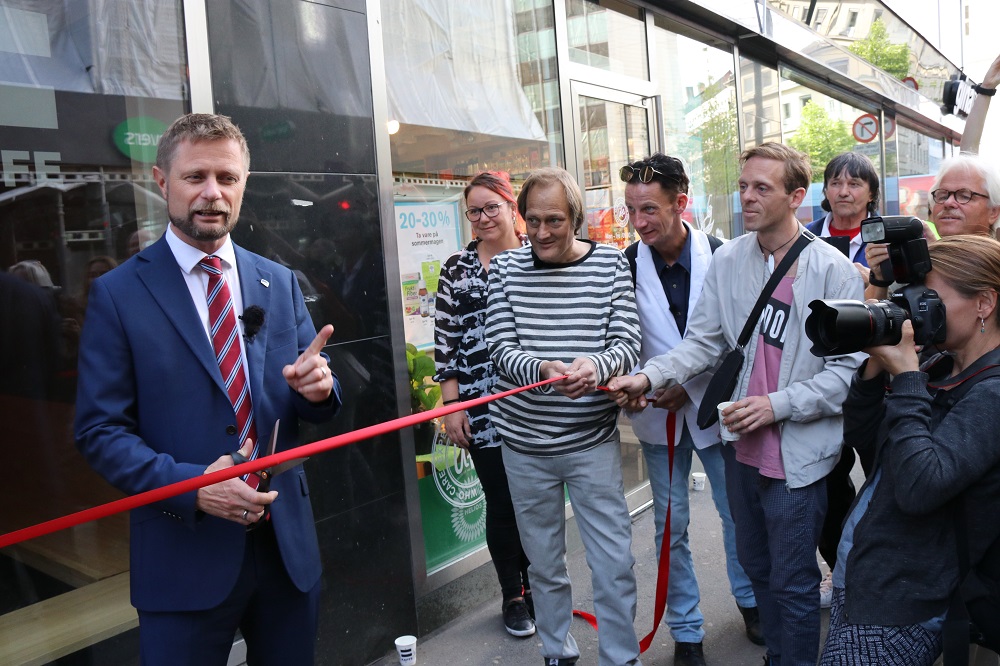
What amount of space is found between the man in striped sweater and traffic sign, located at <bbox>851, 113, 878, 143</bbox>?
34.9ft

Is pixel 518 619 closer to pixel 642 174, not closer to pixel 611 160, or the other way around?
pixel 642 174

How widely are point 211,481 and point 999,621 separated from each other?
1897 millimetres

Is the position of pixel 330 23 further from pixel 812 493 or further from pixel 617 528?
pixel 812 493

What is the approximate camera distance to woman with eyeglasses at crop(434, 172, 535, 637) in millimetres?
3723

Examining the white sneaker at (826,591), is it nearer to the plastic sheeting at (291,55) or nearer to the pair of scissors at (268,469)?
the pair of scissors at (268,469)

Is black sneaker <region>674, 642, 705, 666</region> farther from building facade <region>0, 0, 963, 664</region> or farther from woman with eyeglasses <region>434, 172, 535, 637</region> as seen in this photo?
building facade <region>0, 0, 963, 664</region>

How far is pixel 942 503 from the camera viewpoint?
198 cm

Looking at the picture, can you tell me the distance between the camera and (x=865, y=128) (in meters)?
12.4

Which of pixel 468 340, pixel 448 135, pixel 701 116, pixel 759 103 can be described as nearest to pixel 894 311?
pixel 468 340

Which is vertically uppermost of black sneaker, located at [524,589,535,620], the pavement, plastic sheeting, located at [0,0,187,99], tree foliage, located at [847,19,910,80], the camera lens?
tree foliage, located at [847,19,910,80]

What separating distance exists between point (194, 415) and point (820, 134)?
13.7 meters

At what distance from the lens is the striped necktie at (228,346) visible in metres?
2.20

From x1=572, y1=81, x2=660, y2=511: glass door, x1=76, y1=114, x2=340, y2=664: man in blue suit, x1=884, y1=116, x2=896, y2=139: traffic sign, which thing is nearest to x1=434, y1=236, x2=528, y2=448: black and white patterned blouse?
x1=76, y1=114, x2=340, y2=664: man in blue suit

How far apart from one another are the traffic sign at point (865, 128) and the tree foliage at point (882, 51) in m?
1.06
